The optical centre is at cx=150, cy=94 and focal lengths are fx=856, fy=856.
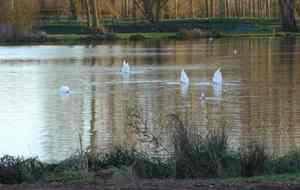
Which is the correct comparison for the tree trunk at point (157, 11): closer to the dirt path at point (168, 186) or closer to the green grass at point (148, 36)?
the green grass at point (148, 36)

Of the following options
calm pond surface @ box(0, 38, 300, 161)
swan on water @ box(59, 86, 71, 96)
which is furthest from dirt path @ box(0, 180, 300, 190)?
swan on water @ box(59, 86, 71, 96)

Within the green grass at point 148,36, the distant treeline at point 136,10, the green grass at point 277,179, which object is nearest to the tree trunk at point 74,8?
the distant treeline at point 136,10

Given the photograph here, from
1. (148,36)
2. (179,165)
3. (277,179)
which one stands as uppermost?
(277,179)

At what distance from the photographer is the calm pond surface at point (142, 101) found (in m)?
19.5

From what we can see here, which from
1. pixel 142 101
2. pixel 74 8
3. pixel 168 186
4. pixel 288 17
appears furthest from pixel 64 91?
pixel 74 8

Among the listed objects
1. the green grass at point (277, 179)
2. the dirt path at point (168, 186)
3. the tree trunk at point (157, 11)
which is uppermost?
the tree trunk at point (157, 11)

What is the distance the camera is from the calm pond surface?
19.5 metres

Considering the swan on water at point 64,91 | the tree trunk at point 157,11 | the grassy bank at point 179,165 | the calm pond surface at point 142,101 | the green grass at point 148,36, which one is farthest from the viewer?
the tree trunk at point 157,11

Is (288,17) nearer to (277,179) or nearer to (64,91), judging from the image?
(64,91)

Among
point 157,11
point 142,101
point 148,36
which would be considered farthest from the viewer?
→ point 157,11

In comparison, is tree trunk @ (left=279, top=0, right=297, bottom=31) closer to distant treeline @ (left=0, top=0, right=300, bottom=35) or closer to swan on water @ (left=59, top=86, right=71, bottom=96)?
distant treeline @ (left=0, top=0, right=300, bottom=35)

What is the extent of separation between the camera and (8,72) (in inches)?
1741

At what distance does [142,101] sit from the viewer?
1117 inches

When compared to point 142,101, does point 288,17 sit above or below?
above
